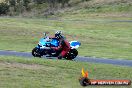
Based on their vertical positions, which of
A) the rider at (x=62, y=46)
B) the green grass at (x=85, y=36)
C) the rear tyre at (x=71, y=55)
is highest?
the rider at (x=62, y=46)

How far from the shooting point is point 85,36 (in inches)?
1959

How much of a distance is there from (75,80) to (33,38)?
1072 inches

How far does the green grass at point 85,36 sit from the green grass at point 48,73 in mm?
9375

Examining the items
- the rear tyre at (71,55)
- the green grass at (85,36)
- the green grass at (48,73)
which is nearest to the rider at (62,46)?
the rear tyre at (71,55)

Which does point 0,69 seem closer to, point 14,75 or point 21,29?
point 14,75

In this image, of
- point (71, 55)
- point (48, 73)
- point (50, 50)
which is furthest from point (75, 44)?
point (48, 73)

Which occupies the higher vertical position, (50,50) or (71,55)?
(50,50)

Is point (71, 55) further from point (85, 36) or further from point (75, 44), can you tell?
point (85, 36)

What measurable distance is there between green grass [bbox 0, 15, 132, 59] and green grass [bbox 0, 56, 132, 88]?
9.37 meters

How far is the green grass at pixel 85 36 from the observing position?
37.6 meters

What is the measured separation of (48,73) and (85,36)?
28.5 m

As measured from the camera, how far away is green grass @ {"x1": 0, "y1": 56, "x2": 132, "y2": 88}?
19281mm

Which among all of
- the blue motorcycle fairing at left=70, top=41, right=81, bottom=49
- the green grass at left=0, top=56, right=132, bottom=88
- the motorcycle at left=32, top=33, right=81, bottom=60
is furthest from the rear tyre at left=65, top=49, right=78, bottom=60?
the green grass at left=0, top=56, right=132, bottom=88

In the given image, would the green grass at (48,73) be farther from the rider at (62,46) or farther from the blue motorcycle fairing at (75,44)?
the blue motorcycle fairing at (75,44)
